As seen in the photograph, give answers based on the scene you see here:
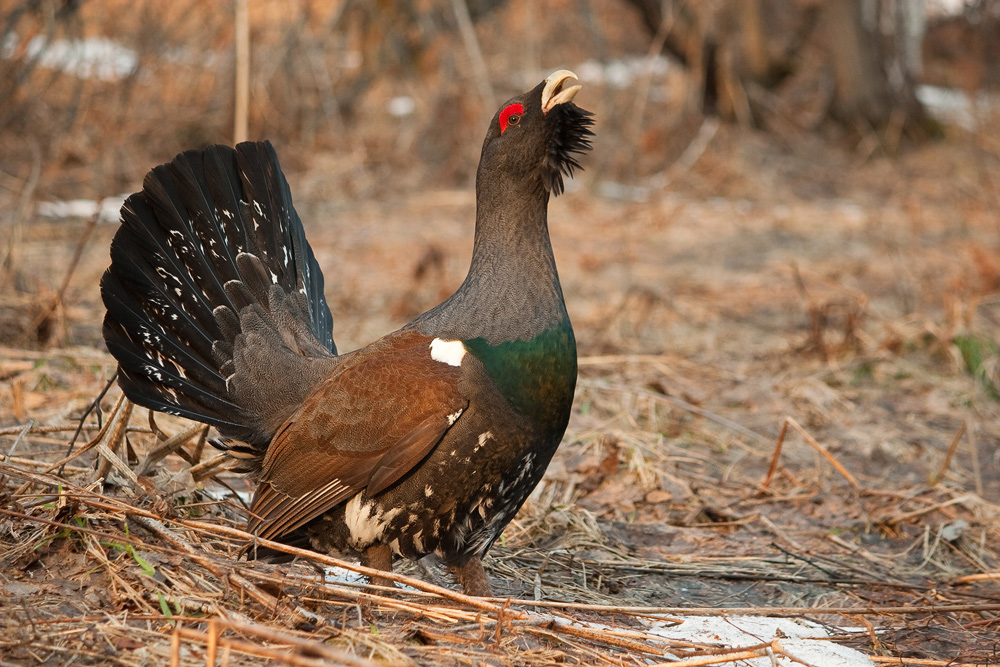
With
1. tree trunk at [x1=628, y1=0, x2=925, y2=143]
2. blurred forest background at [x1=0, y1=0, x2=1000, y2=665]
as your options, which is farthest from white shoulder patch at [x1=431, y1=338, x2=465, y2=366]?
tree trunk at [x1=628, y1=0, x2=925, y2=143]

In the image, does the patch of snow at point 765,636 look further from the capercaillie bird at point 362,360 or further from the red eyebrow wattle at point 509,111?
the red eyebrow wattle at point 509,111

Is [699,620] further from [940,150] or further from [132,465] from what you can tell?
[940,150]

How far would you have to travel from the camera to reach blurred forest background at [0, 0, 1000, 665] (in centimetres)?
427

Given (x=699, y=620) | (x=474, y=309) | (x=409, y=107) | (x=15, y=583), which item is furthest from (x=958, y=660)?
(x=409, y=107)

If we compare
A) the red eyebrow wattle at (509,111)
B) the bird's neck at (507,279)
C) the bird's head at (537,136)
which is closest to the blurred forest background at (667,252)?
the bird's neck at (507,279)

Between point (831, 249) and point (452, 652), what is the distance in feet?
27.7

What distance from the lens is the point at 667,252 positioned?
10016 mm

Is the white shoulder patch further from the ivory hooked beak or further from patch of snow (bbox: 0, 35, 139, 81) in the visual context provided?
patch of snow (bbox: 0, 35, 139, 81)

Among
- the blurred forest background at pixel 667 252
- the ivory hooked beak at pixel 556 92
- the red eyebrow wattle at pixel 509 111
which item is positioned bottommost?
the blurred forest background at pixel 667 252

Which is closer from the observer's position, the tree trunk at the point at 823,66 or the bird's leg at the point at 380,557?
the bird's leg at the point at 380,557

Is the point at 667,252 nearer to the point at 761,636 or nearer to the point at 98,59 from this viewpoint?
the point at 98,59

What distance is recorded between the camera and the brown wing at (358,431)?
10.2ft

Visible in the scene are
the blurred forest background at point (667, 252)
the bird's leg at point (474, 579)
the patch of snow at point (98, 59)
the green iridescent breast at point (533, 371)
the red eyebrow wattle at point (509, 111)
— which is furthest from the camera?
the patch of snow at point (98, 59)

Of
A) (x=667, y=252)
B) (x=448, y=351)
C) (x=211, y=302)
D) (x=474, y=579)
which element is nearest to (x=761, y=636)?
(x=474, y=579)
